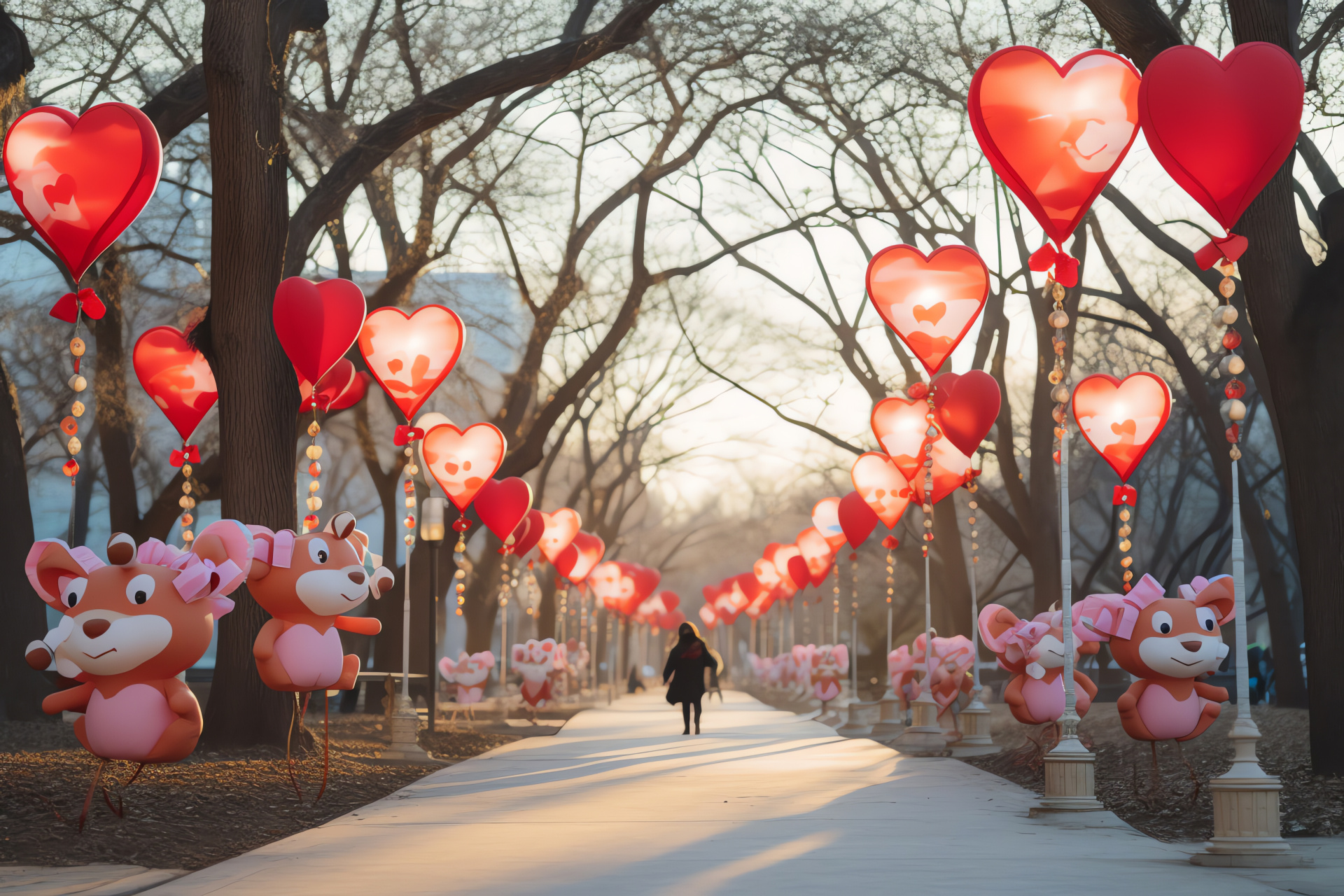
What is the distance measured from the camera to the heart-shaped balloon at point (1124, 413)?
1474cm

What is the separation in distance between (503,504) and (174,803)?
13633 mm

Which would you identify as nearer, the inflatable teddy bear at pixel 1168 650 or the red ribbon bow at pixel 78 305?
the inflatable teddy bear at pixel 1168 650

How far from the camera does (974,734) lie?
51.0 feet

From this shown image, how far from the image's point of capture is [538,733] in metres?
20.5

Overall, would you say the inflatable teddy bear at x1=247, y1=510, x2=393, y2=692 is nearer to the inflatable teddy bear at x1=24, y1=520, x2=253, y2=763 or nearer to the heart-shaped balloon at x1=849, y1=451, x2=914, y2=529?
the inflatable teddy bear at x1=24, y1=520, x2=253, y2=763

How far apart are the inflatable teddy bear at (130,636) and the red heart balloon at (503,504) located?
45.5 feet

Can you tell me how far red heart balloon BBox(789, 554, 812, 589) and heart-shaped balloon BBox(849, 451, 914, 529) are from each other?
1284 cm

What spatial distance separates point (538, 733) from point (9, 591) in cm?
806

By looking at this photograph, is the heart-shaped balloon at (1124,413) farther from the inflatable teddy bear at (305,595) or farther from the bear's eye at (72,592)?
the bear's eye at (72,592)

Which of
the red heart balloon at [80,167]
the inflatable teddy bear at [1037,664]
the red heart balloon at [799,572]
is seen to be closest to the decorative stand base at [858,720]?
the inflatable teddy bear at [1037,664]

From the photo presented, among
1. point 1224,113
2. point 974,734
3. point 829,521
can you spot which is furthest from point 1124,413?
point 829,521

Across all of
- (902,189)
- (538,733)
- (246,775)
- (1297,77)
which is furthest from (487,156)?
(1297,77)

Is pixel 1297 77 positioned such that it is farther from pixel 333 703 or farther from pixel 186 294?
pixel 333 703

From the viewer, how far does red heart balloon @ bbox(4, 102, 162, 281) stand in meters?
10.1
